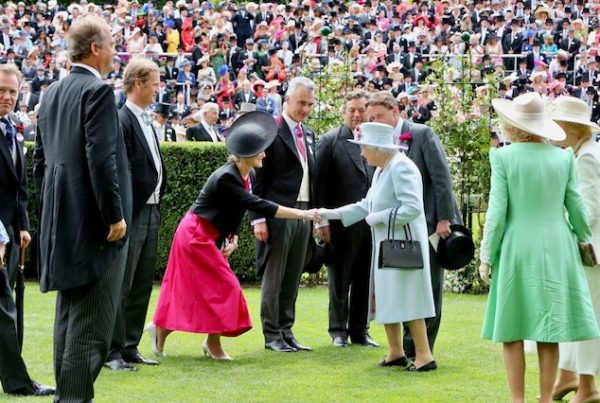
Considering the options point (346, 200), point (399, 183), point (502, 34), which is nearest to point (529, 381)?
point (399, 183)

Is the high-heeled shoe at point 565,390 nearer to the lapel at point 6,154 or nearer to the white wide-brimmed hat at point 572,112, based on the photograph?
the white wide-brimmed hat at point 572,112

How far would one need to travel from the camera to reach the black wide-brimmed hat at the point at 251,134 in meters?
8.50

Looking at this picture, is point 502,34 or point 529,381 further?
point 502,34

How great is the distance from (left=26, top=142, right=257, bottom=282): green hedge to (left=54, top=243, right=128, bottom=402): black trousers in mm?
7604

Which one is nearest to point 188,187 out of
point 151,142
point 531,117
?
point 151,142

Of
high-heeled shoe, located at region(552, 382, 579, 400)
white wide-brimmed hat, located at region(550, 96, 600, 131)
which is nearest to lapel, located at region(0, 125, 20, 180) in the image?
white wide-brimmed hat, located at region(550, 96, 600, 131)

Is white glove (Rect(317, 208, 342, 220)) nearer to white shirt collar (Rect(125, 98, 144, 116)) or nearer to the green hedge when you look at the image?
white shirt collar (Rect(125, 98, 144, 116))

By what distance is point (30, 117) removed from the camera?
75.7ft

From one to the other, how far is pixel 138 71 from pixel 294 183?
181 centimetres

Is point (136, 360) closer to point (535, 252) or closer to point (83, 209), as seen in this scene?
point (83, 209)

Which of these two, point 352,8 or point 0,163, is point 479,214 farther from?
point 352,8

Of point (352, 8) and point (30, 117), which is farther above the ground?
point (352, 8)

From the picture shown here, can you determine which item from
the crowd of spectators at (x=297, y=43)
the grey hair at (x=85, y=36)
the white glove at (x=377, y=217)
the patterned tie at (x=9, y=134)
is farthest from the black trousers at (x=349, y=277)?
the crowd of spectators at (x=297, y=43)

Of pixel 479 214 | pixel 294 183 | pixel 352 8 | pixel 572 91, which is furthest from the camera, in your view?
pixel 352 8
